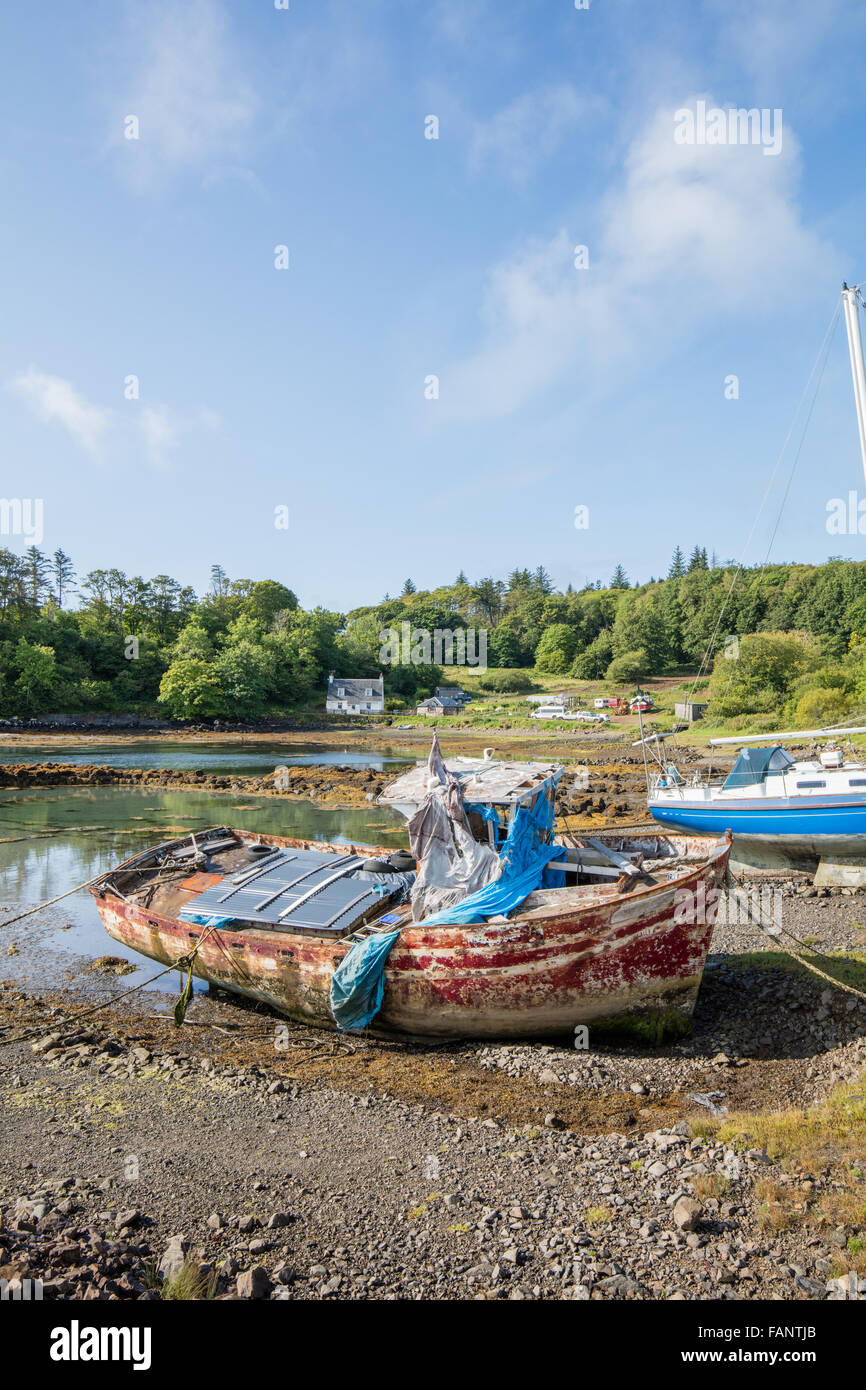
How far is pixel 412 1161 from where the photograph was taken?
783 centimetres

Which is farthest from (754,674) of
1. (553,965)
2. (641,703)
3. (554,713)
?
(553,965)

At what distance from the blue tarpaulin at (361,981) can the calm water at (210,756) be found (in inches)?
1524

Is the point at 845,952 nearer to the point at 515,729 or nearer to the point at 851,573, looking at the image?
the point at 515,729

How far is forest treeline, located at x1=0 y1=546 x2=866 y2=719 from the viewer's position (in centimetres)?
7669

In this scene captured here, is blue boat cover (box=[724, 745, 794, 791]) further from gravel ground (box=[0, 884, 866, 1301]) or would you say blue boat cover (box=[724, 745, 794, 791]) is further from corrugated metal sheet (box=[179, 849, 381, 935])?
corrugated metal sheet (box=[179, 849, 381, 935])

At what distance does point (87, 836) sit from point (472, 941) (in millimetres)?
22604

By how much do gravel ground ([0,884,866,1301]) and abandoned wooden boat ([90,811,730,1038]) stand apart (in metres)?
0.61

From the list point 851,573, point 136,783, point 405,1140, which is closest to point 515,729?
point 136,783

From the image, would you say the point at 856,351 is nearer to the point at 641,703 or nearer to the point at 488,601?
the point at 641,703

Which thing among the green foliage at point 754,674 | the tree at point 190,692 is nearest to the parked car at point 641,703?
the green foliage at point 754,674

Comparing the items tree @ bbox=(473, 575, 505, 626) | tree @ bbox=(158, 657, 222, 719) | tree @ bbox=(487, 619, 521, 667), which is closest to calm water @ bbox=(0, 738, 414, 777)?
tree @ bbox=(158, 657, 222, 719)

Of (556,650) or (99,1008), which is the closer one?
(99,1008)

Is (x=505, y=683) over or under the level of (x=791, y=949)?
over

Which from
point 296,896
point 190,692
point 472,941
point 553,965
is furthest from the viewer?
point 190,692
